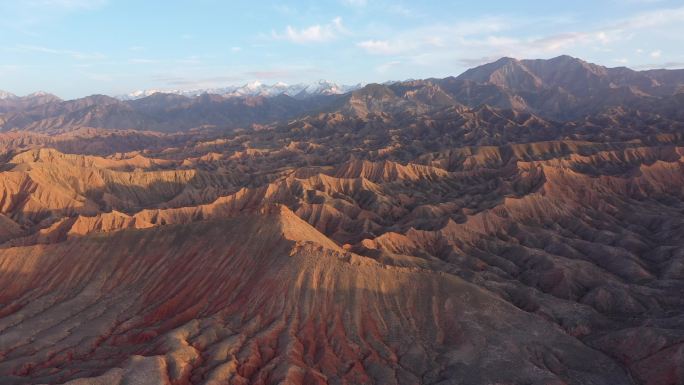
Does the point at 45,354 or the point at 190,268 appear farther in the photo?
the point at 190,268

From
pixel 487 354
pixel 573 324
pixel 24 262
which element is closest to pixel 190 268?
pixel 24 262

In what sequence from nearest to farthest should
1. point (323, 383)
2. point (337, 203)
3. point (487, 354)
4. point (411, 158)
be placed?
point (323, 383) → point (487, 354) → point (337, 203) → point (411, 158)

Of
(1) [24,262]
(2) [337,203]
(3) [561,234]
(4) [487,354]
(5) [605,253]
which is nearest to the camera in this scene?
(4) [487,354]

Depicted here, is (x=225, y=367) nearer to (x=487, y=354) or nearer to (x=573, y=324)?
(x=487, y=354)

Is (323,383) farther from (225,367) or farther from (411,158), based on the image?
(411,158)

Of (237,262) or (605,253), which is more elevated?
(237,262)

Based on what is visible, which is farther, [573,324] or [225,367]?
[573,324]

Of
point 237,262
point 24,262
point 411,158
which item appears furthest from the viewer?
point 411,158

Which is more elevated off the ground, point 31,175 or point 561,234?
point 31,175

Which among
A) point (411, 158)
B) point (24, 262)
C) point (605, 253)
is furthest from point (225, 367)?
point (411, 158)
